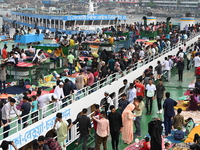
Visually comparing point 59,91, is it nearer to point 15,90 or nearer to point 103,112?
point 103,112

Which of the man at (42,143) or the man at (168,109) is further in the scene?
the man at (168,109)

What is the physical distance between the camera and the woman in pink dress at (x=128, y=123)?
909 centimetres

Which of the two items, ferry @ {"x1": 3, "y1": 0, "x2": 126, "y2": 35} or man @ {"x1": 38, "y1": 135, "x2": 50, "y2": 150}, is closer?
man @ {"x1": 38, "y1": 135, "x2": 50, "y2": 150}

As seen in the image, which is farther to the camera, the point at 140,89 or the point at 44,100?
the point at 140,89

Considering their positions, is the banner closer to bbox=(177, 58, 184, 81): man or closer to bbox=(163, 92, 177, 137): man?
bbox=(177, 58, 184, 81): man

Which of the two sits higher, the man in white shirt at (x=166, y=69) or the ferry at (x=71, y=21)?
the ferry at (x=71, y=21)

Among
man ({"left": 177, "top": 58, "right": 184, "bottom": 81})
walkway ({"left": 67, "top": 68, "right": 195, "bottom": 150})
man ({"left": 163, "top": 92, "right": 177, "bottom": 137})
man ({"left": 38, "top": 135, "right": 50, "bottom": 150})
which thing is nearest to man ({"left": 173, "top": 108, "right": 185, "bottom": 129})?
man ({"left": 163, "top": 92, "right": 177, "bottom": 137})

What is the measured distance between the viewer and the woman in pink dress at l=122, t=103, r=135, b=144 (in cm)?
909

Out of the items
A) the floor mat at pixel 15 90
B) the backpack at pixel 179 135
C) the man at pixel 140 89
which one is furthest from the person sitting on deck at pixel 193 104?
the floor mat at pixel 15 90

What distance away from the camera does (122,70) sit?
14375 mm

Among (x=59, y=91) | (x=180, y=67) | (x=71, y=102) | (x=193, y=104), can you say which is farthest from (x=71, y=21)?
(x=59, y=91)

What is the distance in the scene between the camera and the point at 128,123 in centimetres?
933

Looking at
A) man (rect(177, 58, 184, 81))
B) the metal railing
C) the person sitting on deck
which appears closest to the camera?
the metal railing

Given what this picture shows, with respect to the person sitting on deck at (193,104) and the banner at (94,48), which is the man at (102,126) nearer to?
the person sitting on deck at (193,104)
